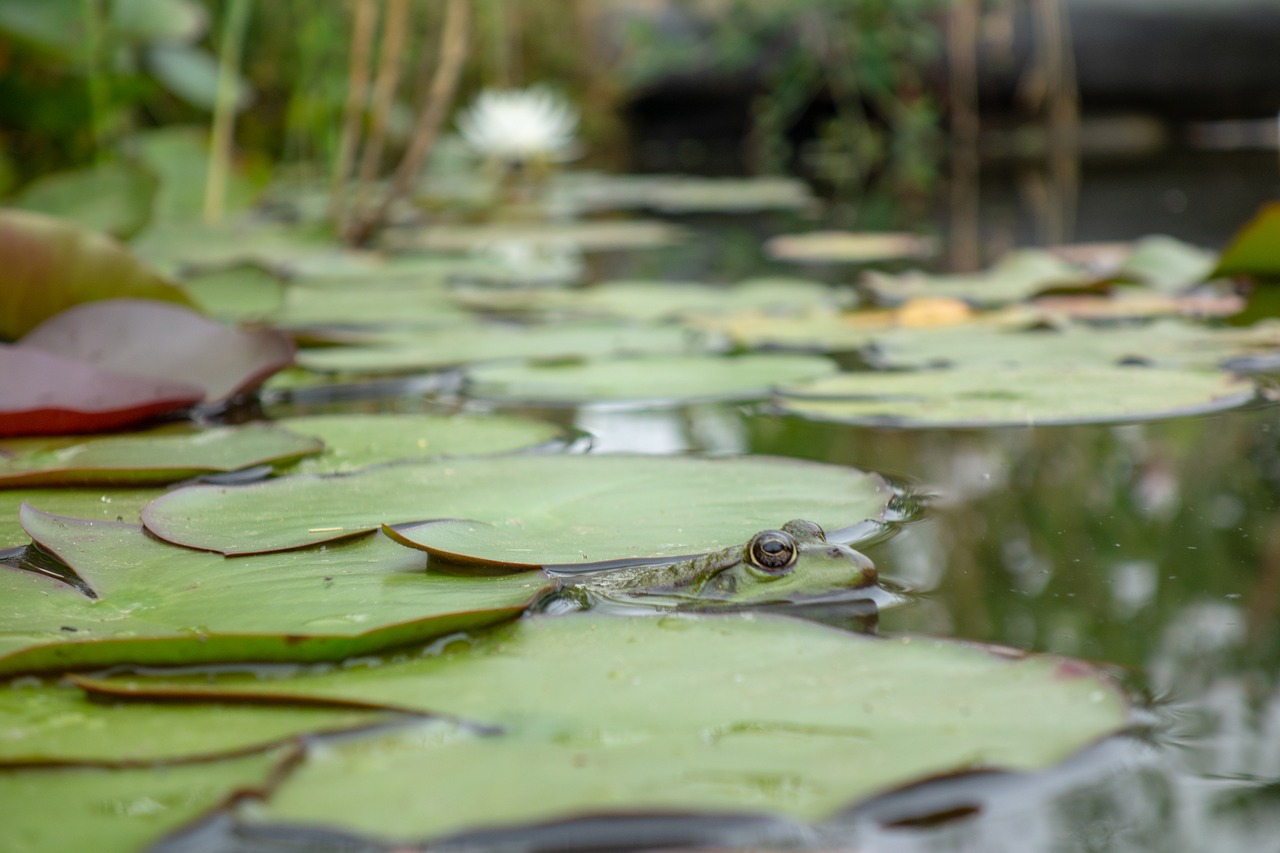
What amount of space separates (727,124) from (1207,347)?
6.37 metres

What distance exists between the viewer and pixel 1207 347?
1.51 metres

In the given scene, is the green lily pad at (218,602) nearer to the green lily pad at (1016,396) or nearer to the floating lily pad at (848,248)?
the green lily pad at (1016,396)

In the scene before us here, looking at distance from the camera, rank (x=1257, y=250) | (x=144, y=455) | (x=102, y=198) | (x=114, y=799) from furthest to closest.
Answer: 1. (x=102, y=198)
2. (x=1257, y=250)
3. (x=144, y=455)
4. (x=114, y=799)

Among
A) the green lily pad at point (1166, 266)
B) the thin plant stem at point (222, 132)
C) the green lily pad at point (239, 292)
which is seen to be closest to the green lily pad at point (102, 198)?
the green lily pad at point (239, 292)

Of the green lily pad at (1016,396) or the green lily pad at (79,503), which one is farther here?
the green lily pad at (1016,396)

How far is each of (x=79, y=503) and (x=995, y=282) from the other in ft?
5.19

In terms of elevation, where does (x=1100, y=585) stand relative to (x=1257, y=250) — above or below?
below

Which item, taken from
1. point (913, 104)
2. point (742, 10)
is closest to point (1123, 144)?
point (913, 104)

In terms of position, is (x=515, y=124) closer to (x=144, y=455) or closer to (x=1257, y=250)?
(x=1257, y=250)

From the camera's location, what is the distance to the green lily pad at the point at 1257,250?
1784mm

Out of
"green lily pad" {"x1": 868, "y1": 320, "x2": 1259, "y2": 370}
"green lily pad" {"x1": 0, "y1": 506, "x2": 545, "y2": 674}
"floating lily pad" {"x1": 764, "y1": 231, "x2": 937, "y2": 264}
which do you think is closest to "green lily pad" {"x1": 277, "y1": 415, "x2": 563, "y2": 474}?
"green lily pad" {"x1": 0, "y1": 506, "x2": 545, "y2": 674}

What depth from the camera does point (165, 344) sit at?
1.33 metres

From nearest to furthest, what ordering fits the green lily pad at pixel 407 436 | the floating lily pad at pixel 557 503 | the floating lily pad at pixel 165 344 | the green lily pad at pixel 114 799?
the green lily pad at pixel 114 799 < the floating lily pad at pixel 557 503 < the green lily pad at pixel 407 436 < the floating lily pad at pixel 165 344

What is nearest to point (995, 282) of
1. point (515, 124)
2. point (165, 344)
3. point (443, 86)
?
point (443, 86)
